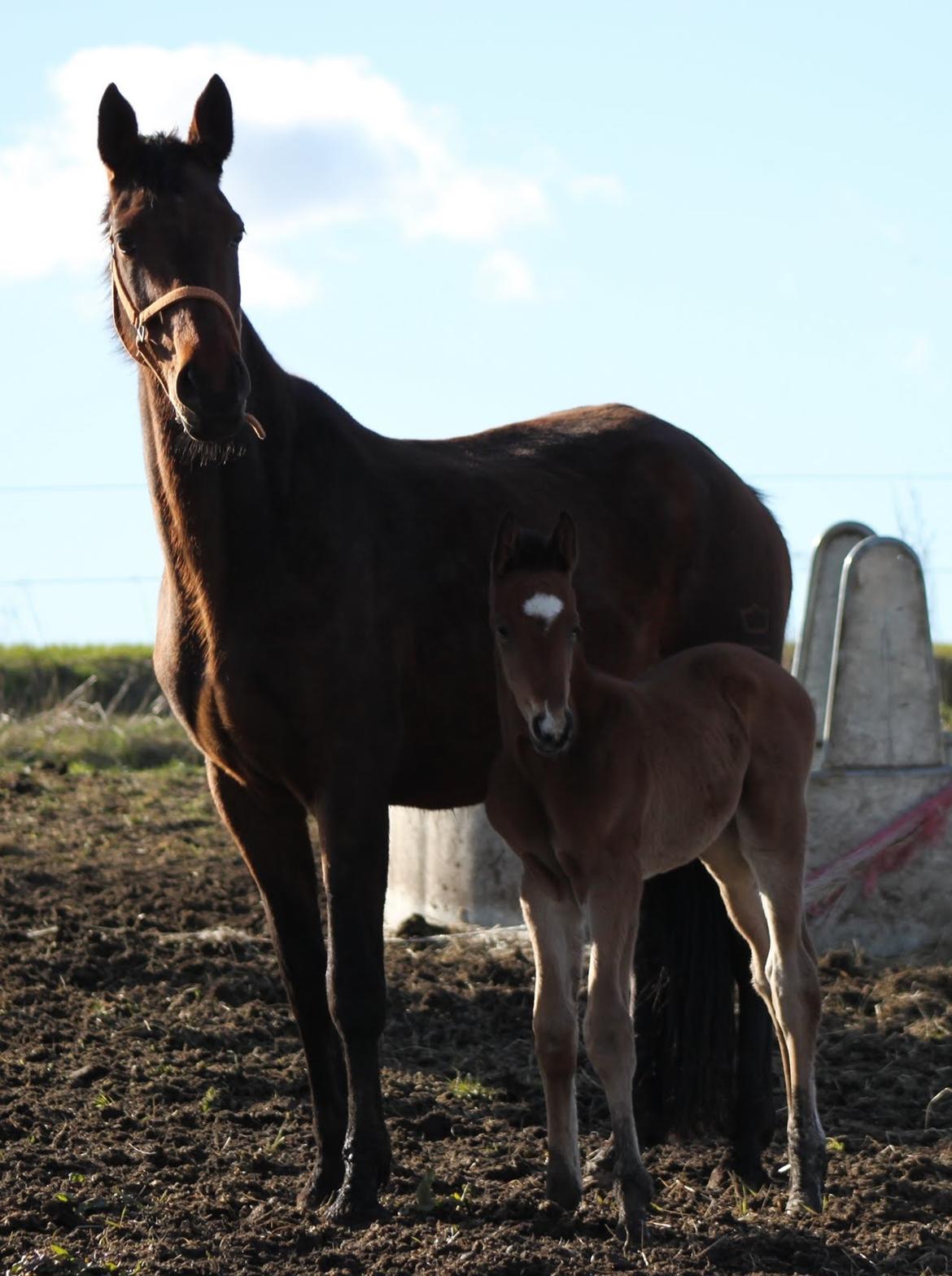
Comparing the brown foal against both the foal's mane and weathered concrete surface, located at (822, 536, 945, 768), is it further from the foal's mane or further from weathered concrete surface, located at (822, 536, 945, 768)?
weathered concrete surface, located at (822, 536, 945, 768)

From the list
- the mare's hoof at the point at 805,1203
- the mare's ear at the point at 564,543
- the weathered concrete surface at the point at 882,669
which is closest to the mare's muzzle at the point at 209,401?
the mare's ear at the point at 564,543

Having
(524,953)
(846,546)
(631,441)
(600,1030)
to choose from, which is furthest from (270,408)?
(846,546)

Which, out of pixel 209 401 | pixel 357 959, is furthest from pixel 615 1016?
pixel 209 401

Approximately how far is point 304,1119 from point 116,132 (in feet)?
9.74

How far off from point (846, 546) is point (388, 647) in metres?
4.51

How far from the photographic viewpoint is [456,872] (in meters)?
8.07

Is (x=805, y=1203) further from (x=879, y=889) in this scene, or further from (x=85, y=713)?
(x=85, y=713)

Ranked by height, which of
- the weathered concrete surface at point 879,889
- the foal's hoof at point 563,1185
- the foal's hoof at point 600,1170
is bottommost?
the foal's hoof at point 600,1170

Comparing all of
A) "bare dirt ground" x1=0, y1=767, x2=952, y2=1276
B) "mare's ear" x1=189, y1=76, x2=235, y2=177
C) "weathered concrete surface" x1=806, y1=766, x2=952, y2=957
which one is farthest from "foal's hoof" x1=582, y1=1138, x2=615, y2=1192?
"mare's ear" x1=189, y1=76, x2=235, y2=177

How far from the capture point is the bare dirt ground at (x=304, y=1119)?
4.09 metres

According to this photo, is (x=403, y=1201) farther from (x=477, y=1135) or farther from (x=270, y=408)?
(x=270, y=408)

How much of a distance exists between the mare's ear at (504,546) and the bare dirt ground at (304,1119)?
1568 mm

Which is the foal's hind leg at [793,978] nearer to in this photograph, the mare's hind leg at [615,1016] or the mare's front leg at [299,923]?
the mare's hind leg at [615,1016]

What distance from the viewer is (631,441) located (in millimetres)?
5621
